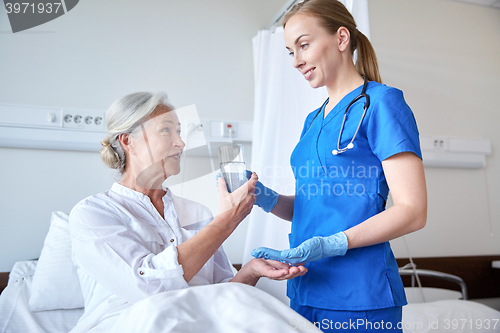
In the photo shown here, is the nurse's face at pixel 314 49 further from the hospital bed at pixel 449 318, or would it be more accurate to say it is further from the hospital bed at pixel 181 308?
the hospital bed at pixel 449 318

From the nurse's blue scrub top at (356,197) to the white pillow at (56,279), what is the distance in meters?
0.99

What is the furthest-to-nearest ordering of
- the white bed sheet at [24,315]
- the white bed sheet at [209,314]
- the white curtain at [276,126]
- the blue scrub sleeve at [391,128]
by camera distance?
the white curtain at [276,126] < the white bed sheet at [24,315] < the blue scrub sleeve at [391,128] < the white bed sheet at [209,314]

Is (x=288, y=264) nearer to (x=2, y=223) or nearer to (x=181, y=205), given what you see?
(x=181, y=205)

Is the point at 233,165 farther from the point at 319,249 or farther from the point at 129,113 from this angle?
the point at 129,113

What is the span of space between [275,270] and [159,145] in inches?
19.5

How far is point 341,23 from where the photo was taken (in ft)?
3.38

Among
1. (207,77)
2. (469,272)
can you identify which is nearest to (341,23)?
(207,77)

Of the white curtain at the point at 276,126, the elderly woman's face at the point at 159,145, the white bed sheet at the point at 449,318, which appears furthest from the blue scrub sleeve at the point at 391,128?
the white bed sheet at the point at 449,318

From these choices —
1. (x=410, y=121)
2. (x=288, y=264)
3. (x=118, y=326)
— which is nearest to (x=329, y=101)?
(x=410, y=121)

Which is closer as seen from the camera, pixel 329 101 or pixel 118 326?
pixel 118 326

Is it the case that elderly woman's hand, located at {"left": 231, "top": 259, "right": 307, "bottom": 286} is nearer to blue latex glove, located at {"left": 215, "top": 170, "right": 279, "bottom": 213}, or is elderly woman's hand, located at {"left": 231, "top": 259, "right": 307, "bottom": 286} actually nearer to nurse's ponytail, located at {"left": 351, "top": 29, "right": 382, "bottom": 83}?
blue latex glove, located at {"left": 215, "top": 170, "right": 279, "bottom": 213}

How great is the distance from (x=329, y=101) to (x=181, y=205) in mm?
587

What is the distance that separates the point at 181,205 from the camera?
47.5 inches

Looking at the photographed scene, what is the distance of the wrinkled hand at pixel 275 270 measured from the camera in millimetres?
907
